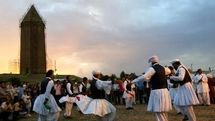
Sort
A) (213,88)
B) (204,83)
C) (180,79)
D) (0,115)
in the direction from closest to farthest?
1. (180,79)
2. (0,115)
3. (204,83)
4. (213,88)

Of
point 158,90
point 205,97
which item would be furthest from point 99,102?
point 205,97

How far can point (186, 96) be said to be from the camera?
651 inches

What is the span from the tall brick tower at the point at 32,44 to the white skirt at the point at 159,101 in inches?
2706

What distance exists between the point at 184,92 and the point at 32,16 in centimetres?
6764

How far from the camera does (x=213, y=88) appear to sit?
1196 inches

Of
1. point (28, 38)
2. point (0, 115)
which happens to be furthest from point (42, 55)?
point (0, 115)

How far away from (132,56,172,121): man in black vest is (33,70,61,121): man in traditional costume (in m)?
4.12

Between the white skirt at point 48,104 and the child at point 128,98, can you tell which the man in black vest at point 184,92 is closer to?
the white skirt at point 48,104

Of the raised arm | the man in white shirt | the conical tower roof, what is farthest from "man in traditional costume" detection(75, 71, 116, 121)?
the conical tower roof

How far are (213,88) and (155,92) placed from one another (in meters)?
16.8

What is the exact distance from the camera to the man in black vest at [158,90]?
14141 millimetres

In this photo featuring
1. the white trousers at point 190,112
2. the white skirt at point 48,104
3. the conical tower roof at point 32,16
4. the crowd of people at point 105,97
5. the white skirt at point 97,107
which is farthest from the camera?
the conical tower roof at point 32,16

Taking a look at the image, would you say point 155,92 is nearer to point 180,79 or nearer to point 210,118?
point 180,79

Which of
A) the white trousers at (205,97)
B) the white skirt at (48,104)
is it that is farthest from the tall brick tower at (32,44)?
the white skirt at (48,104)
